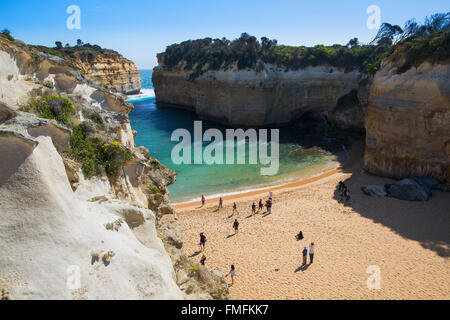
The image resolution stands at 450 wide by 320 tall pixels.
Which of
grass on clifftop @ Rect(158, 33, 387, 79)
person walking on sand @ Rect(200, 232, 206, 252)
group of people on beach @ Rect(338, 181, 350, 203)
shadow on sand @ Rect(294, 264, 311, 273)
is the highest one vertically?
grass on clifftop @ Rect(158, 33, 387, 79)

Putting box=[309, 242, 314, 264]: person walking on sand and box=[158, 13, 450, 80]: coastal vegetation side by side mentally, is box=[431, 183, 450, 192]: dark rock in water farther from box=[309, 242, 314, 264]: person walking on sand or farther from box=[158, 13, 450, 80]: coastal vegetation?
box=[158, 13, 450, 80]: coastal vegetation

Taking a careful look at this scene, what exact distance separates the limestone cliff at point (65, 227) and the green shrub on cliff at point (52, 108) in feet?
0.48

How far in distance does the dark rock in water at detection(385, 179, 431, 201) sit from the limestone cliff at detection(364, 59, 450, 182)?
162 centimetres

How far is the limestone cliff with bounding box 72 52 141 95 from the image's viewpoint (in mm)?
53112

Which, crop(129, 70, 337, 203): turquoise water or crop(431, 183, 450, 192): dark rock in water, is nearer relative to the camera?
crop(431, 183, 450, 192): dark rock in water

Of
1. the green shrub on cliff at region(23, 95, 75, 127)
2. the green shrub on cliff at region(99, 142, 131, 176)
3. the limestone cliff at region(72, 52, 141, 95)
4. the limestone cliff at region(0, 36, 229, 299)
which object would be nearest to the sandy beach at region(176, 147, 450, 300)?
the limestone cliff at region(0, 36, 229, 299)

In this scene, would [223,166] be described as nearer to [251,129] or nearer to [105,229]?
[251,129]

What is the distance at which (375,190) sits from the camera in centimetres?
1759

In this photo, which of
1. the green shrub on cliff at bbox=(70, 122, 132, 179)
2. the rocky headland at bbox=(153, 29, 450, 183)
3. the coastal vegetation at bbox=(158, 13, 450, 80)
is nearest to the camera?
the green shrub on cliff at bbox=(70, 122, 132, 179)

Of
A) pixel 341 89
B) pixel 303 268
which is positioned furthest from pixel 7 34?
pixel 341 89

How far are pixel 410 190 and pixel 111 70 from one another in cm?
5999

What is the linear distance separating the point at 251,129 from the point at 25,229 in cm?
3311

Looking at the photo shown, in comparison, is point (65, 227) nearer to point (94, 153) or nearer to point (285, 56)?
point (94, 153)

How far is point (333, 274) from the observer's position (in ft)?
34.6
